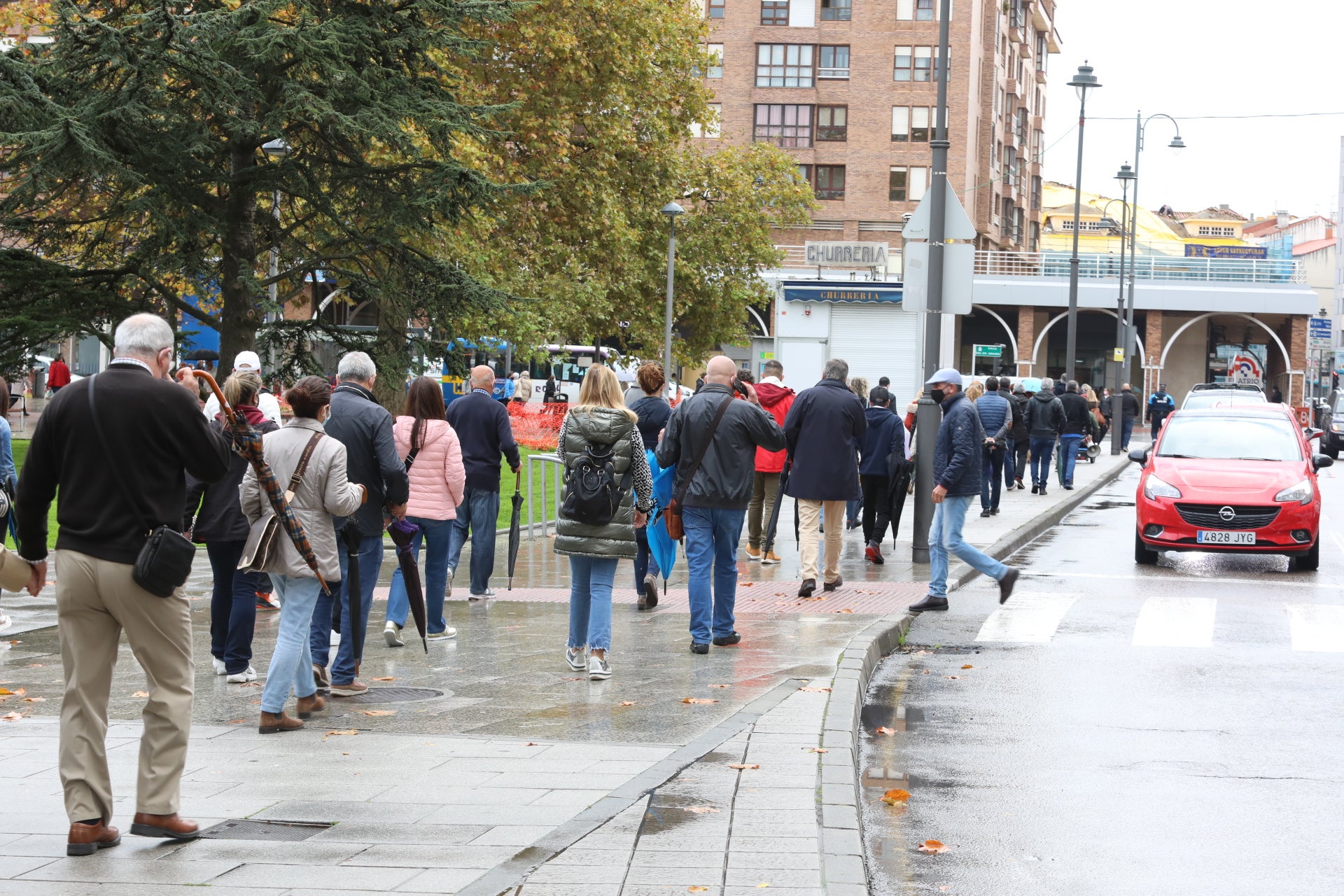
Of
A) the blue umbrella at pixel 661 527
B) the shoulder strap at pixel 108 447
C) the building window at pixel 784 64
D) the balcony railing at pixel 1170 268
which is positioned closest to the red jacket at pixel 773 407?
the blue umbrella at pixel 661 527

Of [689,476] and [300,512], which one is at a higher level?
[689,476]

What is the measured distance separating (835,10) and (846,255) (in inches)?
1227

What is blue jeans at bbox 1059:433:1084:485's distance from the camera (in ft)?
87.2

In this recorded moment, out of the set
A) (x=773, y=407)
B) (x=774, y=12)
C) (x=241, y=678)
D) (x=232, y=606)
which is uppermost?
(x=774, y=12)

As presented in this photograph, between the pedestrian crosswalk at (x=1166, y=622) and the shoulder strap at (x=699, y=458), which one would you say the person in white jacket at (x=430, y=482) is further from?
the pedestrian crosswalk at (x=1166, y=622)

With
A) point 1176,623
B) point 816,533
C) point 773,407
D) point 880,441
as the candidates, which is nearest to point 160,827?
point 816,533

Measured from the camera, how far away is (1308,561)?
15.8 m

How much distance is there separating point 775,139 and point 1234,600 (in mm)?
56975

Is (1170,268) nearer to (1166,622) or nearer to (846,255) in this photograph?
(846,255)

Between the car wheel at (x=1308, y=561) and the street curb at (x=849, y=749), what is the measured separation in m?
4.04

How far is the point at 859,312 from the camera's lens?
123ft

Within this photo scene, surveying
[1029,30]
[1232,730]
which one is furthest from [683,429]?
[1029,30]

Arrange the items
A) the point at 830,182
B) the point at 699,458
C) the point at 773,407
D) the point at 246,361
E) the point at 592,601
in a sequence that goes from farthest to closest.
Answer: the point at 830,182 < the point at 773,407 < the point at 246,361 < the point at 699,458 < the point at 592,601

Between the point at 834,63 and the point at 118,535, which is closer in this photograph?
the point at 118,535
